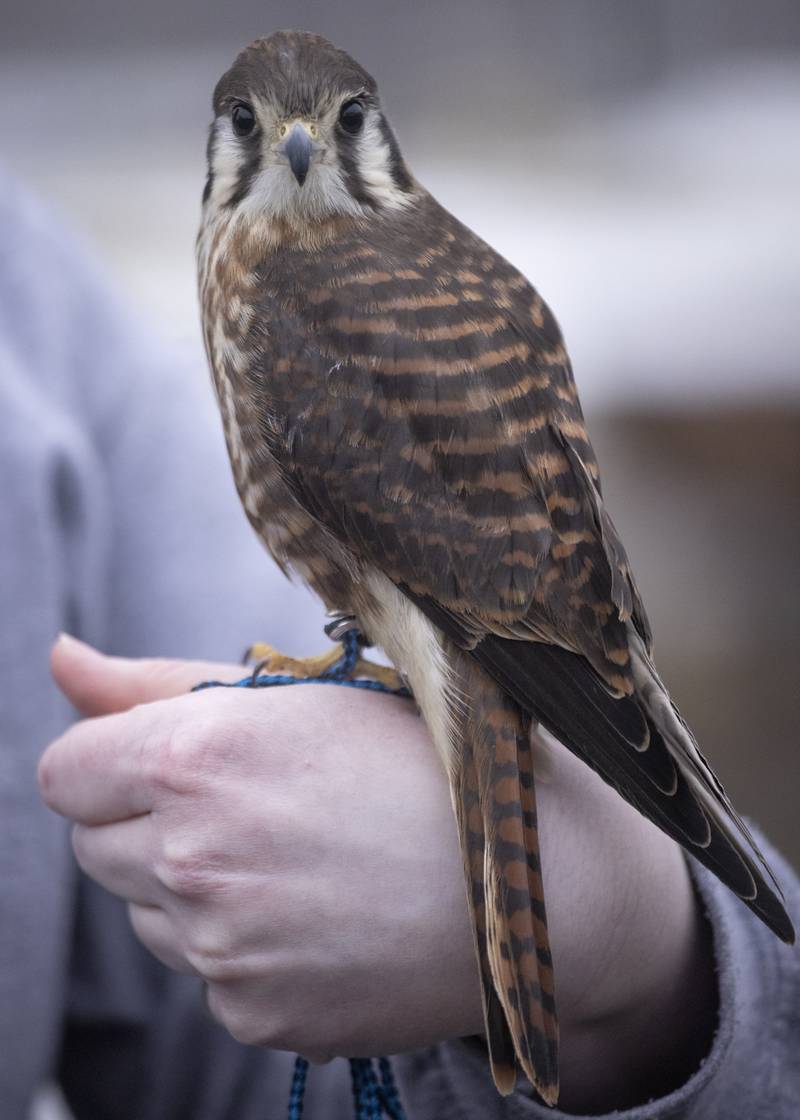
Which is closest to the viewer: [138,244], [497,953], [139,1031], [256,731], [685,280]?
[497,953]

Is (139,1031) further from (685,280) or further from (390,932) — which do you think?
(685,280)

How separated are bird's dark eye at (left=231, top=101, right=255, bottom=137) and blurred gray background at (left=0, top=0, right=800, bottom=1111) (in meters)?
3.59

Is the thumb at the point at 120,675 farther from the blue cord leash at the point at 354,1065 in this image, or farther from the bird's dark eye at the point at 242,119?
the bird's dark eye at the point at 242,119

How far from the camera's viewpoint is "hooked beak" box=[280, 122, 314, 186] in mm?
1260

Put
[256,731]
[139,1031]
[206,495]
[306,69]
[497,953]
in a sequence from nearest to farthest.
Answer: [497,953]
[256,731]
[306,69]
[139,1031]
[206,495]

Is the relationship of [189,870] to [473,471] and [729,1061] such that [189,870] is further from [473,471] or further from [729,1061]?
[729,1061]

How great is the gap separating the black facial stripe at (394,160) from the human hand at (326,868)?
22.6 inches

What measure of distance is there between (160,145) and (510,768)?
650 cm

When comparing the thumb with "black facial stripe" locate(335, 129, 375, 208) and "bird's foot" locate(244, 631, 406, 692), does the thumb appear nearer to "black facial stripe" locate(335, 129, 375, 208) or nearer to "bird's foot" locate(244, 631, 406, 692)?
"bird's foot" locate(244, 631, 406, 692)

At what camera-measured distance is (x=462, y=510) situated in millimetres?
1146

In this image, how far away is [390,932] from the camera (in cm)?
109

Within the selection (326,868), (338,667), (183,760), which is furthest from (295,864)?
(338,667)

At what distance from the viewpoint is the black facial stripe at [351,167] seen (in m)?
1.34

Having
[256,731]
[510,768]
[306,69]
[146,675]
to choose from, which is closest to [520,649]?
[510,768]
